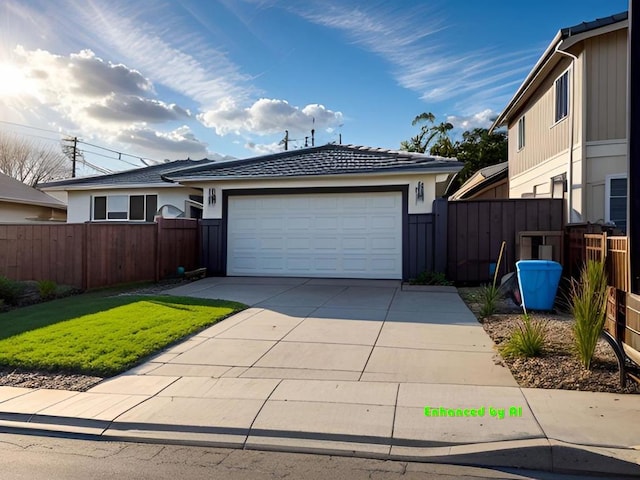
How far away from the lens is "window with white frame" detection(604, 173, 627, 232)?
11.2 meters

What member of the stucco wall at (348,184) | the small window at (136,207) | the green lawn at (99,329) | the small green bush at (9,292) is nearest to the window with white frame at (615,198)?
the stucco wall at (348,184)

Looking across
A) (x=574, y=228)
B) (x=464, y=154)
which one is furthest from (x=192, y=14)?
(x=464, y=154)

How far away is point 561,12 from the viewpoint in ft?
42.1

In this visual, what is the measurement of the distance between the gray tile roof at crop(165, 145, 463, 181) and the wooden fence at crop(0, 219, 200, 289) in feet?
9.35

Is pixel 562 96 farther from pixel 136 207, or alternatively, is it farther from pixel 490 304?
pixel 136 207

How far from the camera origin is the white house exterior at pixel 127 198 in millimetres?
20406

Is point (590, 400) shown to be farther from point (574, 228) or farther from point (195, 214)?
point (195, 214)

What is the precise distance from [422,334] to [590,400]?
9.81 feet

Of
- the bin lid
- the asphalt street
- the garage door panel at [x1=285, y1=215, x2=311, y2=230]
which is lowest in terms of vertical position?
the asphalt street

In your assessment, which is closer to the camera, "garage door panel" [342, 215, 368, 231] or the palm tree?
"garage door panel" [342, 215, 368, 231]

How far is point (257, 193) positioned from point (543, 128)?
8837 mm

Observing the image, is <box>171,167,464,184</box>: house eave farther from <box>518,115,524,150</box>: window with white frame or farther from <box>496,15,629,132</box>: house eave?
<box>518,115,524,150</box>: window with white frame

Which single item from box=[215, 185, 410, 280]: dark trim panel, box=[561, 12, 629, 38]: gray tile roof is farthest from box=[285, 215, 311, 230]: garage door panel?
box=[561, 12, 629, 38]: gray tile roof

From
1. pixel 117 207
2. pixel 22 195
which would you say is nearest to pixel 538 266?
pixel 117 207
